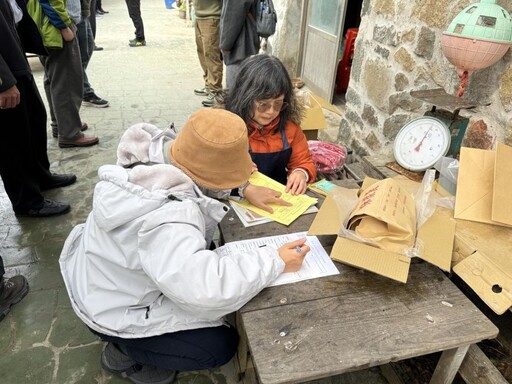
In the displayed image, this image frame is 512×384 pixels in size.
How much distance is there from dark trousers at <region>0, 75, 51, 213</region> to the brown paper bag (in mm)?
2368

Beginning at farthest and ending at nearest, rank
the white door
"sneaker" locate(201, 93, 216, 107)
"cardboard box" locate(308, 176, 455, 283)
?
"sneaker" locate(201, 93, 216, 107) < the white door < "cardboard box" locate(308, 176, 455, 283)

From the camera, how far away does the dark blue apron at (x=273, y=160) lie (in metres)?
2.17

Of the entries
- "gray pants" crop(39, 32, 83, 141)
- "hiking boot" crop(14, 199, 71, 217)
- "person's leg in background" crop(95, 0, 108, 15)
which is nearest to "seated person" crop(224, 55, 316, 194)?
"hiking boot" crop(14, 199, 71, 217)

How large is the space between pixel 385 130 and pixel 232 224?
5.68 feet

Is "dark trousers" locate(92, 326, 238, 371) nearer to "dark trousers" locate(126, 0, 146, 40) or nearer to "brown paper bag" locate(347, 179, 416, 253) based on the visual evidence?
"brown paper bag" locate(347, 179, 416, 253)

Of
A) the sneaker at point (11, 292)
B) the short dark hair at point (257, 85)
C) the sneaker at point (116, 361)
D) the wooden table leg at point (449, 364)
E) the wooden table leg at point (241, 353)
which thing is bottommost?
the sneaker at point (11, 292)

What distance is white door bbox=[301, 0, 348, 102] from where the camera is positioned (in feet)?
15.1

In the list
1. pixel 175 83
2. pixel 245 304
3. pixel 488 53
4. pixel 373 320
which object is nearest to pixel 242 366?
pixel 245 304

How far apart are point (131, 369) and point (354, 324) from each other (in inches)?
45.8

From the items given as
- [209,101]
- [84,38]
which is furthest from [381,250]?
[209,101]

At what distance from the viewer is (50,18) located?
119 inches

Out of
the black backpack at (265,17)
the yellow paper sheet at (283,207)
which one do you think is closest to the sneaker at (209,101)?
the black backpack at (265,17)

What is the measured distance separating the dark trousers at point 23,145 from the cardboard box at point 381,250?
2.24 metres

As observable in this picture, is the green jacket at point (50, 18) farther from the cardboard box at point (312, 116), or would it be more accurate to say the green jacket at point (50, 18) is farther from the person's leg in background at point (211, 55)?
the cardboard box at point (312, 116)
